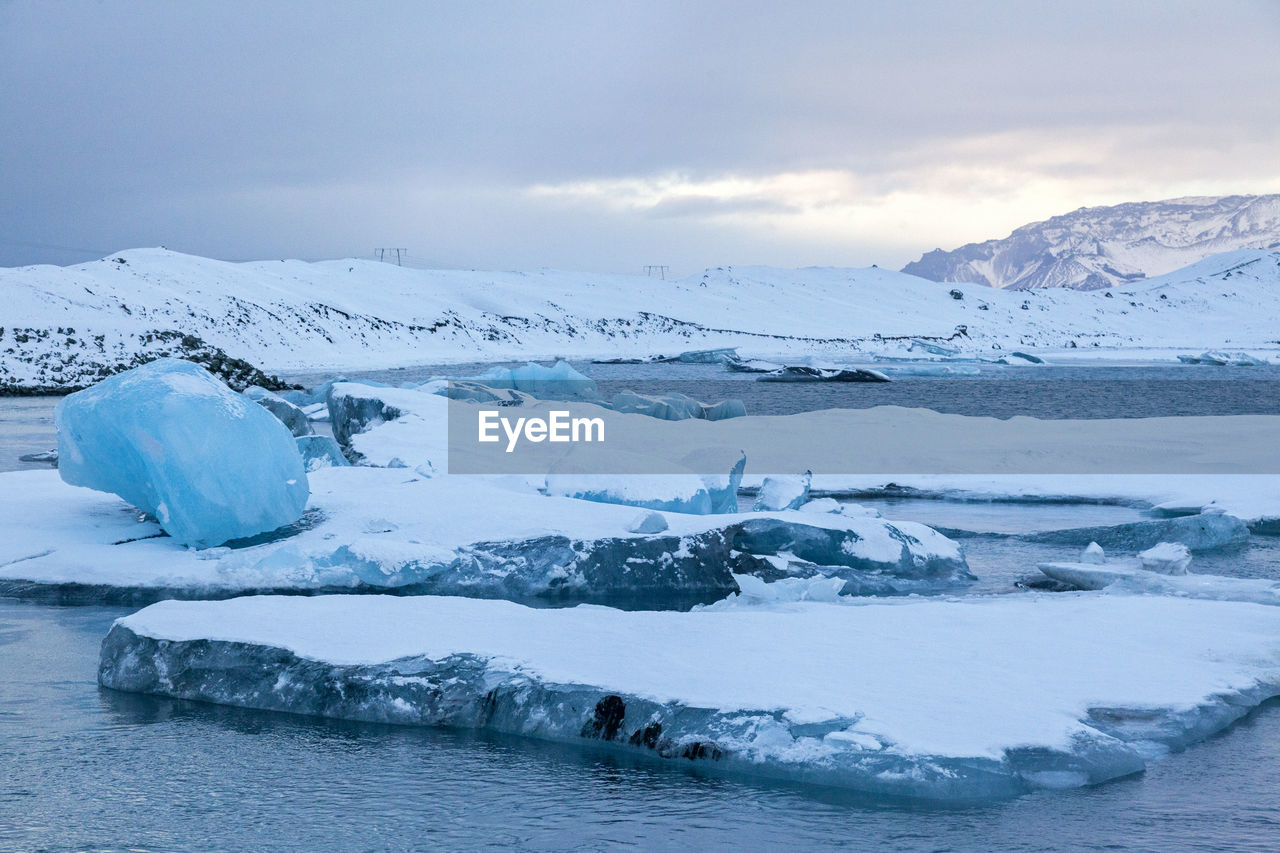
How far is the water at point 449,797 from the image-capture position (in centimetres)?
399

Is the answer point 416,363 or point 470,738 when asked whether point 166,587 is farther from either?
point 416,363

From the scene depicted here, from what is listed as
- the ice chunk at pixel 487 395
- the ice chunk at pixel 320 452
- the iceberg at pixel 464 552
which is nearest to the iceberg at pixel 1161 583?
the iceberg at pixel 464 552

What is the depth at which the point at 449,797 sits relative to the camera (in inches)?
172

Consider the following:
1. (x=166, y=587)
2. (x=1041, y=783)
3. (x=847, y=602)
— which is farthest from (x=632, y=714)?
(x=166, y=587)

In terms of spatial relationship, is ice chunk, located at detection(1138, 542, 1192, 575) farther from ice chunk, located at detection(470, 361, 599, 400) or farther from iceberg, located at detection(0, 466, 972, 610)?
ice chunk, located at detection(470, 361, 599, 400)

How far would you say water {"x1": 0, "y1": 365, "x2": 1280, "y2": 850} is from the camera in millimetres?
3986

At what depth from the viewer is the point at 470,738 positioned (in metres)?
5.10

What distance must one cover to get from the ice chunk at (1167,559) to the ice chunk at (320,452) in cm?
717

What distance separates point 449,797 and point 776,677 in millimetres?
1555

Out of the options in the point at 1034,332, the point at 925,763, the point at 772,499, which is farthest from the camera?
the point at 1034,332

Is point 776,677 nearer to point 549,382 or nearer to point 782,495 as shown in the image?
point 782,495

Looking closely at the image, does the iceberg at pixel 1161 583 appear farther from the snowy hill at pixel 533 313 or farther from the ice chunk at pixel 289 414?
the snowy hill at pixel 533 313

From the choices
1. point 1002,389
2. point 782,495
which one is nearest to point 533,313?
point 1002,389

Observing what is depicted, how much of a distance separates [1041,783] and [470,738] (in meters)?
2.36
